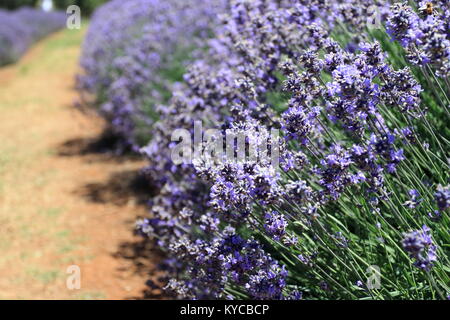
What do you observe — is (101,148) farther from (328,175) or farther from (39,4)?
(39,4)

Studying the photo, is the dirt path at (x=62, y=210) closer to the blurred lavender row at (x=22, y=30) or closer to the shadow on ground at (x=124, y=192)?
the shadow on ground at (x=124, y=192)

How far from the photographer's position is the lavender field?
2.01m


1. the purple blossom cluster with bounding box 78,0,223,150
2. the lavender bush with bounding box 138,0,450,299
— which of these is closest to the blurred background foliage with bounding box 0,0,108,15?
the purple blossom cluster with bounding box 78,0,223,150

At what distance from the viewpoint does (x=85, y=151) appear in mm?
8156

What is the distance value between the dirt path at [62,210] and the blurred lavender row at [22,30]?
223 inches

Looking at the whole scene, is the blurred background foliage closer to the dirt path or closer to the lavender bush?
the dirt path

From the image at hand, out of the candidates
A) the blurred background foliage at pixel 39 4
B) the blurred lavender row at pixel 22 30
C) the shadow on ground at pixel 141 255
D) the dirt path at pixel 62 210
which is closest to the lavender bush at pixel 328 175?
the shadow on ground at pixel 141 255

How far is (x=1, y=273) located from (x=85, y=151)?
3665 millimetres

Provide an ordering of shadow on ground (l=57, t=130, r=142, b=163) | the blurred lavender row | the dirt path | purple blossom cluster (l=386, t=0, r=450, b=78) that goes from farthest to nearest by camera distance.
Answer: the blurred lavender row
shadow on ground (l=57, t=130, r=142, b=163)
the dirt path
purple blossom cluster (l=386, t=0, r=450, b=78)

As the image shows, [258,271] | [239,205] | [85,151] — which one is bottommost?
[85,151]

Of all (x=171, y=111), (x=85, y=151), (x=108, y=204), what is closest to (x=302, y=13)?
(x=171, y=111)

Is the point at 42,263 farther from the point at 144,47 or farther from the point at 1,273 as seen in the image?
the point at 144,47

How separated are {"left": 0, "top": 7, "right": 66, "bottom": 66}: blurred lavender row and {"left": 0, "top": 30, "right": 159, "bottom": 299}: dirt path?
5671 millimetres

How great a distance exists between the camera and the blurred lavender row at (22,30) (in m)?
16.3
